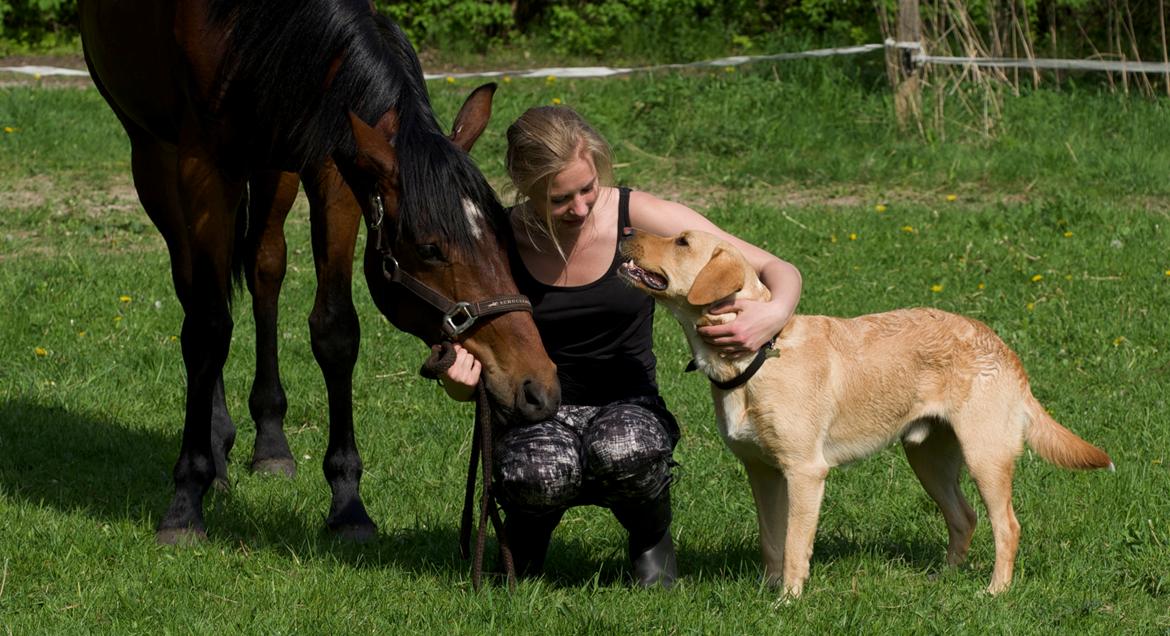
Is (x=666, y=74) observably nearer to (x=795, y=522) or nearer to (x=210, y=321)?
(x=210, y=321)

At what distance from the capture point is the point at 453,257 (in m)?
4.01

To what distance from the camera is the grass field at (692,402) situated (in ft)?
13.4

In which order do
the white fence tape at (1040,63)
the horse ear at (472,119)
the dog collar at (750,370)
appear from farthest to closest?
the white fence tape at (1040,63)
the horse ear at (472,119)
the dog collar at (750,370)

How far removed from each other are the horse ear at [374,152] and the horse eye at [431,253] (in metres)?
0.21

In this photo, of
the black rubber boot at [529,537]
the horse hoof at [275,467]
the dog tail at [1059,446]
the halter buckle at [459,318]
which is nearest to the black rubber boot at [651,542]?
the black rubber boot at [529,537]

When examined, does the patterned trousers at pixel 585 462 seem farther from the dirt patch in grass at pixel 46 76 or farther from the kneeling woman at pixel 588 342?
the dirt patch in grass at pixel 46 76

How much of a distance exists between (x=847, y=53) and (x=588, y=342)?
29.2ft

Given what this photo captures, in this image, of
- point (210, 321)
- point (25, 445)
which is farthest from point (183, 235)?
point (25, 445)

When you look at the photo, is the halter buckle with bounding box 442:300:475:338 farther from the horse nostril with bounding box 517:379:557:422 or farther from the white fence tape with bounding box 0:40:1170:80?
the white fence tape with bounding box 0:40:1170:80

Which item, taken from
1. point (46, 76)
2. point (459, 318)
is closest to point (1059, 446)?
point (459, 318)

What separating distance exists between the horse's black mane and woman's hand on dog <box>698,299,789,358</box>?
71 cm

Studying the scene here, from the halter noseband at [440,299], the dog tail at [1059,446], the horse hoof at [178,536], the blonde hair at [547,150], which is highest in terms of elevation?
the blonde hair at [547,150]

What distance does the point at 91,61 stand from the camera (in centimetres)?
630

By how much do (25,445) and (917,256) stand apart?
16.9 feet
